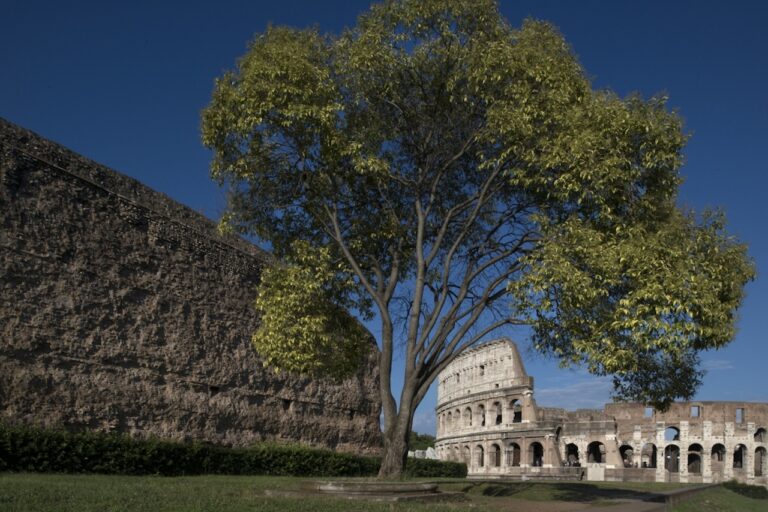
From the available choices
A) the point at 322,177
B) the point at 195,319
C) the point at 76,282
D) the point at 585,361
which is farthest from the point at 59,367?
the point at 585,361

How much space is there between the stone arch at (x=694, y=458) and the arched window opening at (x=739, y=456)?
2.17 m

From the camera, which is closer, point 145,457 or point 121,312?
point 145,457

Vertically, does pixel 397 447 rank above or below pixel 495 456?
above

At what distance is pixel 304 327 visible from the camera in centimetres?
1163

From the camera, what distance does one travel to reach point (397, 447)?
35.8 feet

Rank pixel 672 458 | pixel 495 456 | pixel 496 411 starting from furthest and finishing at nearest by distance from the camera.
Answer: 1. pixel 672 458
2. pixel 496 411
3. pixel 495 456

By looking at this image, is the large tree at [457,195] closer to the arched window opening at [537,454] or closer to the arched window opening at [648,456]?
the arched window opening at [537,454]

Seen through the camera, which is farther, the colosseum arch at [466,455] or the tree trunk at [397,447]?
the colosseum arch at [466,455]

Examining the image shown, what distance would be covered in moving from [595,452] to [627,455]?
504 cm

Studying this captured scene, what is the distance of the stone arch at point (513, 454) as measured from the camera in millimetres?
44469

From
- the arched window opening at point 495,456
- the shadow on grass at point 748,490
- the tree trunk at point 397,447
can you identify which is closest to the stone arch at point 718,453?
the shadow on grass at point 748,490

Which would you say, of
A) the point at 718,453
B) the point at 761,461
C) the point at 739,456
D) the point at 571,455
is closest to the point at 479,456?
the point at 571,455

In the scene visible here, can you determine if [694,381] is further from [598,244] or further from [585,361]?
[598,244]

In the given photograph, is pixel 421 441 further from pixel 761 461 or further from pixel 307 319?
pixel 307 319
